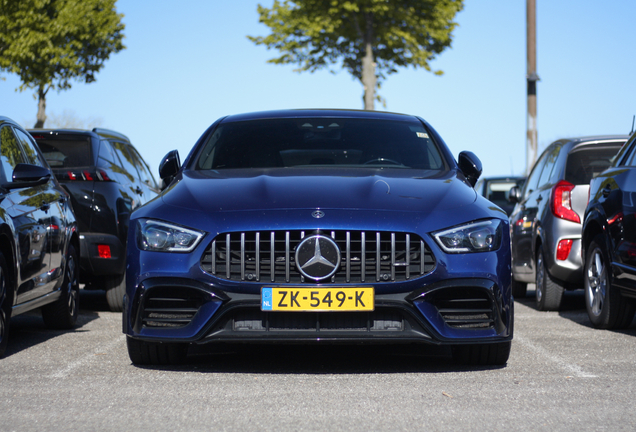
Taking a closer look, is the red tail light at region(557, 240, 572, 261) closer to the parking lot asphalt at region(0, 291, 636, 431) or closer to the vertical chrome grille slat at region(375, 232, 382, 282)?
the parking lot asphalt at region(0, 291, 636, 431)

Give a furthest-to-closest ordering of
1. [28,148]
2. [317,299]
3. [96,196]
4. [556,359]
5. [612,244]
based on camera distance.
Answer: [96,196], [28,148], [612,244], [556,359], [317,299]

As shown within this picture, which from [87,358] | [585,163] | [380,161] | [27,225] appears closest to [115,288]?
[27,225]

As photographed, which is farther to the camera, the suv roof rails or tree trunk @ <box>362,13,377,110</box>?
tree trunk @ <box>362,13,377,110</box>

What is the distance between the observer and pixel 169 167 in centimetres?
675

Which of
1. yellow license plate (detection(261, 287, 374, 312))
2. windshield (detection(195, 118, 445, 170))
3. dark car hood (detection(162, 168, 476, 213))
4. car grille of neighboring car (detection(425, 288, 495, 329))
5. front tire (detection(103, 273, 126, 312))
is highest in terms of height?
windshield (detection(195, 118, 445, 170))

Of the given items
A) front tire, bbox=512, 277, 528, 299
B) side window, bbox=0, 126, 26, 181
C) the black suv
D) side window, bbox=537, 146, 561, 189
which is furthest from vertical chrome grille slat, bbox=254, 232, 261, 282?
front tire, bbox=512, 277, 528, 299

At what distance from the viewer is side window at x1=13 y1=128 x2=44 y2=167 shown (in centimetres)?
754

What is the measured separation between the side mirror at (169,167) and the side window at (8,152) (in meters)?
1.06

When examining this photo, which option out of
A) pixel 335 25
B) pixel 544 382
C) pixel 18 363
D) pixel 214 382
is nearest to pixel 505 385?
pixel 544 382

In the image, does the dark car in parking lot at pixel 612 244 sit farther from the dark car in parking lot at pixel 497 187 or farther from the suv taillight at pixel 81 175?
the dark car in parking lot at pixel 497 187

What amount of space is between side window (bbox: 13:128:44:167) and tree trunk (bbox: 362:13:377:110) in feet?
66.8

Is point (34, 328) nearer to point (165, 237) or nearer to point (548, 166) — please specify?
point (165, 237)

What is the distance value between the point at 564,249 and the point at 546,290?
59 cm

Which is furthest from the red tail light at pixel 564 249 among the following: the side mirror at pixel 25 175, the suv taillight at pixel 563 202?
the side mirror at pixel 25 175
